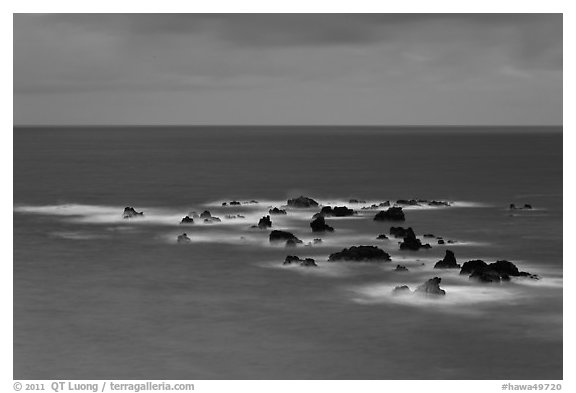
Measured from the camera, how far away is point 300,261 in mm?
45375

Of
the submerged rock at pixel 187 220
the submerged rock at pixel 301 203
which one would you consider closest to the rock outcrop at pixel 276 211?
the submerged rock at pixel 301 203

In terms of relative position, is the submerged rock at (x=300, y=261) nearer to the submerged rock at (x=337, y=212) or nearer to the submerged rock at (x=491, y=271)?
the submerged rock at (x=491, y=271)

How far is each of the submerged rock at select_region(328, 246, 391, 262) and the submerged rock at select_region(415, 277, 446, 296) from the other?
682cm

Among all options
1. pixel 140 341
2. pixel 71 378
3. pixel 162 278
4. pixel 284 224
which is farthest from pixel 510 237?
pixel 71 378

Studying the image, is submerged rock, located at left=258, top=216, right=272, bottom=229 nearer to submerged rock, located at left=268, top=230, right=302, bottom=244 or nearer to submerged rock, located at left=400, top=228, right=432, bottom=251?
submerged rock, located at left=268, top=230, right=302, bottom=244

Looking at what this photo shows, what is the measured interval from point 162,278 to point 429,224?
72.3ft

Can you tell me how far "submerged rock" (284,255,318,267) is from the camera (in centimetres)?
4464

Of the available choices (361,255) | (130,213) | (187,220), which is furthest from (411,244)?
(130,213)

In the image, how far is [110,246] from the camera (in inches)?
2068

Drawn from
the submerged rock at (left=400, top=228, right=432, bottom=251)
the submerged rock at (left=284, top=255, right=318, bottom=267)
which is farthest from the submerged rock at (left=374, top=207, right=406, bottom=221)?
the submerged rock at (left=284, top=255, right=318, bottom=267)

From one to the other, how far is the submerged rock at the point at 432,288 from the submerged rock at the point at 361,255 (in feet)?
22.4

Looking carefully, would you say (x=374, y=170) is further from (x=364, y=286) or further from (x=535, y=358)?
(x=535, y=358)

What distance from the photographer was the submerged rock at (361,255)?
4552 cm

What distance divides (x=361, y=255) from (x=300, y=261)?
3.12 meters
